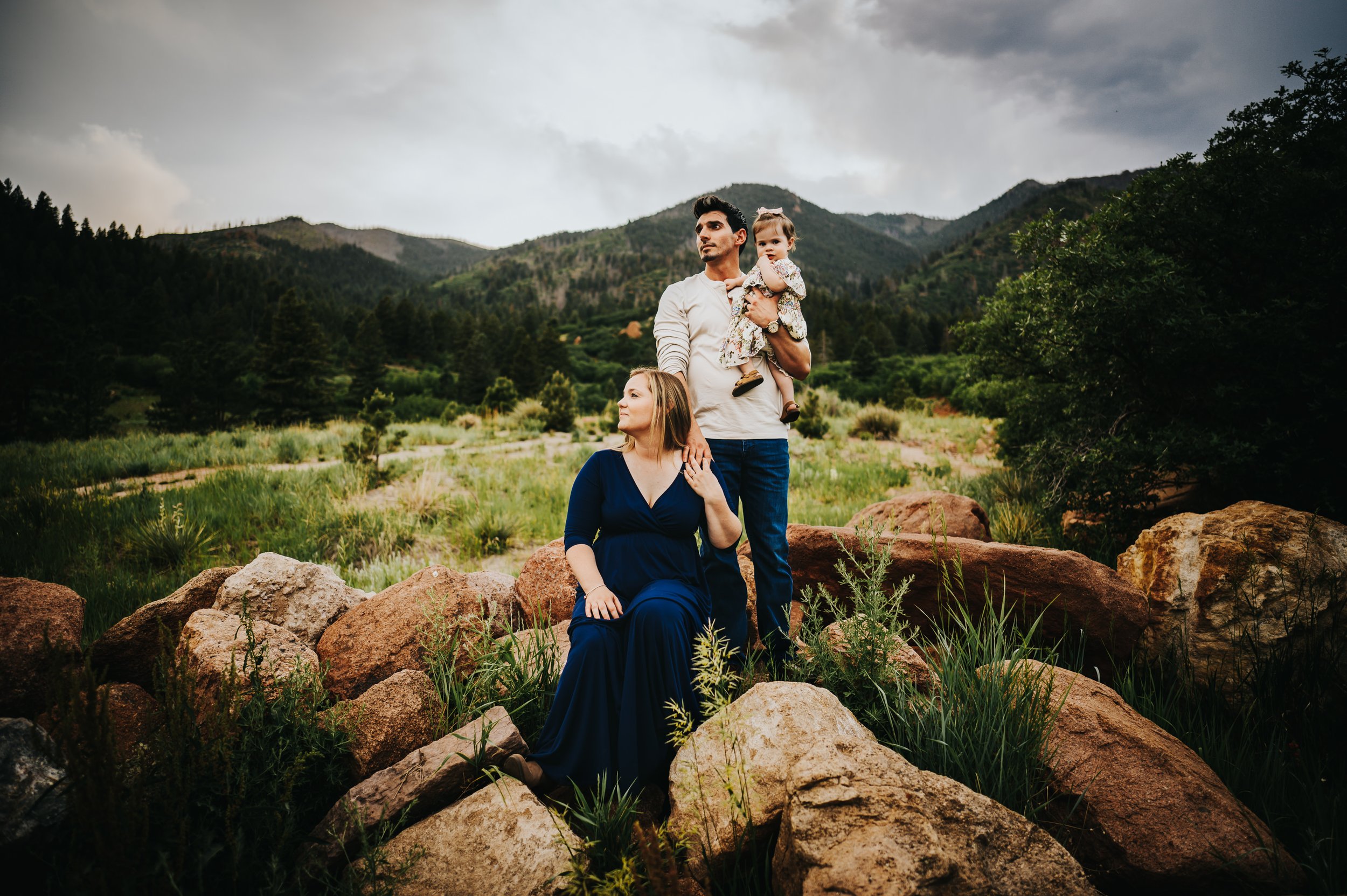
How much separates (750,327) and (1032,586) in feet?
7.32

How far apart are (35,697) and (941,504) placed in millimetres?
5716

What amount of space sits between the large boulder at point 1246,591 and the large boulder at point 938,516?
1468mm

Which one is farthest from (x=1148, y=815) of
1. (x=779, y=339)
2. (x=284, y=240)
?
(x=284, y=240)

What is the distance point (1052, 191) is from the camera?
3428 inches

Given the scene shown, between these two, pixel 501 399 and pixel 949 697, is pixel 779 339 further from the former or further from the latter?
pixel 501 399

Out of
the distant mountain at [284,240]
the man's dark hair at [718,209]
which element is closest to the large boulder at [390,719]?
the man's dark hair at [718,209]

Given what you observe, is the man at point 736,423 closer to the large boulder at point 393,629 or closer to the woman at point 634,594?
the woman at point 634,594

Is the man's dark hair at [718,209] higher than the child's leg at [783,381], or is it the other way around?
the man's dark hair at [718,209]

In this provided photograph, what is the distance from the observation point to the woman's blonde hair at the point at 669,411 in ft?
8.99

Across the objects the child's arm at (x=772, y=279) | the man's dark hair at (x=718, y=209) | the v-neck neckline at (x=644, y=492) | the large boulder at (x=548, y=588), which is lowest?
the large boulder at (x=548, y=588)

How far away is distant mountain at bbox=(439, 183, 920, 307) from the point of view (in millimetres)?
105312

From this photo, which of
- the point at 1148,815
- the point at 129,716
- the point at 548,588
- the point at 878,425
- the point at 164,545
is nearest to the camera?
the point at 1148,815

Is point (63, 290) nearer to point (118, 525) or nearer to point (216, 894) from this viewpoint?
point (118, 525)

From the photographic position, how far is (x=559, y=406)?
18.9 m
